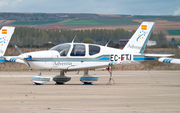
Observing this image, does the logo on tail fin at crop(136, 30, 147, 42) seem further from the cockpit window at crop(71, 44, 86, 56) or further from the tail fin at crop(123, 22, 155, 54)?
the cockpit window at crop(71, 44, 86, 56)

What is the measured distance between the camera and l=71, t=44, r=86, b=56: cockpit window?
15742 mm

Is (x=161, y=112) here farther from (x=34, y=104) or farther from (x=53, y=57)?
(x=53, y=57)

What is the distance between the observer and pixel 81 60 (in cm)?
1587

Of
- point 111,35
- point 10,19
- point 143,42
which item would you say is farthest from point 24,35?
point 143,42

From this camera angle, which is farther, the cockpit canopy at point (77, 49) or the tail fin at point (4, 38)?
the tail fin at point (4, 38)

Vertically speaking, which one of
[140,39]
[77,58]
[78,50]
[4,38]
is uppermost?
[4,38]

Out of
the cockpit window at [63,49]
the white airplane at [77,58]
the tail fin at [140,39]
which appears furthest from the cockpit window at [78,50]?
the tail fin at [140,39]

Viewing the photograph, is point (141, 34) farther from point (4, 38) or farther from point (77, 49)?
point (4, 38)

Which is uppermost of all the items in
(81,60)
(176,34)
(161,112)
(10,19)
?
(10,19)

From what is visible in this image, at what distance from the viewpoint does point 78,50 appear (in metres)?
15.8

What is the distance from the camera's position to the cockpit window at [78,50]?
51.6ft

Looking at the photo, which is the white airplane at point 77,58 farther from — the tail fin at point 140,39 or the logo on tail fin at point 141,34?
the logo on tail fin at point 141,34

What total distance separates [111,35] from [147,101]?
6156cm

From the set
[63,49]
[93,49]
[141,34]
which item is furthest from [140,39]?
Result: [63,49]
